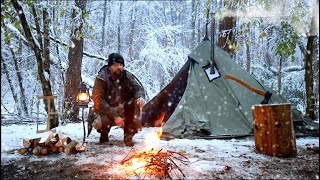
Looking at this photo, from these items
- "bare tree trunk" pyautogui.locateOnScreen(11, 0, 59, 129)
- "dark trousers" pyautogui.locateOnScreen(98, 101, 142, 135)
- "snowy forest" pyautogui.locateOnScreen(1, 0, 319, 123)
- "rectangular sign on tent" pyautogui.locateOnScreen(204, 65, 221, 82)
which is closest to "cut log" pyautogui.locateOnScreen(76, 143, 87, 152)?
"dark trousers" pyautogui.locateOnScreen(98, 101, 142, 135)

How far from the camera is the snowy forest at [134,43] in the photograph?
5234 mm

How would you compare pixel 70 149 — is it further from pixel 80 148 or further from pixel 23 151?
pixel 23 151

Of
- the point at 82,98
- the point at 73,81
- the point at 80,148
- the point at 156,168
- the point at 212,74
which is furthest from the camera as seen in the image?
the point at 73,81

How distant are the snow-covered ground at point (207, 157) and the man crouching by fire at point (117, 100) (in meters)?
0.31

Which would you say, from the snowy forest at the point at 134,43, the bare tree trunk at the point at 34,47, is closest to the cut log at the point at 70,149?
the snowy forest at the point at 134,43

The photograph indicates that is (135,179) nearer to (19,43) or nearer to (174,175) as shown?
(174,175)

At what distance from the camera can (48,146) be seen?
3.79m

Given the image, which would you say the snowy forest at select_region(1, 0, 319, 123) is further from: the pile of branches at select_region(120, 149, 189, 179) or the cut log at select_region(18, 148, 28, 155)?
the pile of branches at select_region(120, 149, 189, 179)

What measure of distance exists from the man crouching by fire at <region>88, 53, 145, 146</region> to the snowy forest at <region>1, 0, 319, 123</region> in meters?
0.75

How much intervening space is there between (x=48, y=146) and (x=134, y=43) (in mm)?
12705

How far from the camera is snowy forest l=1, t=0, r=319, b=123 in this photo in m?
5.23

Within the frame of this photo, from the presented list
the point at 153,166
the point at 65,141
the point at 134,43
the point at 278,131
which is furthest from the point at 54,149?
the point at 134,43

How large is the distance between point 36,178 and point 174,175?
4.65 feet

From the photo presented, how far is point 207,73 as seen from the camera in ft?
19.1
